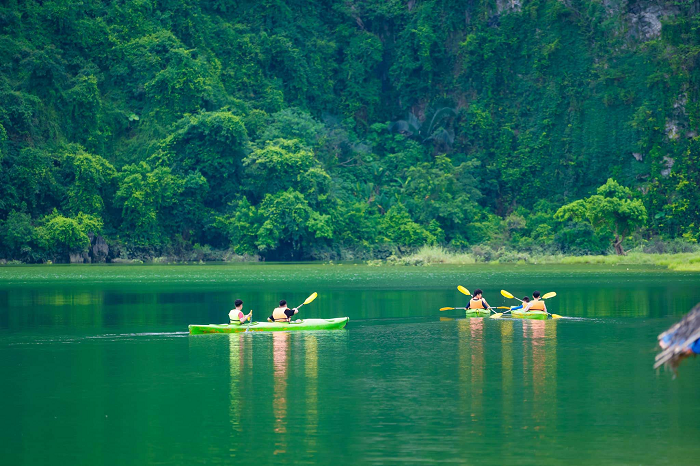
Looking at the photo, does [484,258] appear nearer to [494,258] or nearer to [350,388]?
[494,258]

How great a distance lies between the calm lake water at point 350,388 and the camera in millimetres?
10023

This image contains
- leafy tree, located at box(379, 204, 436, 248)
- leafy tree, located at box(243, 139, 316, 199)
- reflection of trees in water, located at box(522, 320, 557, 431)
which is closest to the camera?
reflection of trees in water, located at box(522, 320, 557, 431)

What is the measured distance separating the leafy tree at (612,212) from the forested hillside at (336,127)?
0.26 meters

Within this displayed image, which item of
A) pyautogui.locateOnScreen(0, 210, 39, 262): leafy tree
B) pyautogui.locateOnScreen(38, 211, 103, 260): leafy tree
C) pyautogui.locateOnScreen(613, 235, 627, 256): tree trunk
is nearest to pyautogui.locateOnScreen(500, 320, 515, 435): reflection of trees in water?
pyautogui.locateOnScreen(613, 235, 627, 256): tree trunk

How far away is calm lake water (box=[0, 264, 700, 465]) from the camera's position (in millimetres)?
10023

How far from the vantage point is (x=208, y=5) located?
68.2m

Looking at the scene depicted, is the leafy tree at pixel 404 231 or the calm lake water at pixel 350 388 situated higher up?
the leafy tree at pixel 404 231

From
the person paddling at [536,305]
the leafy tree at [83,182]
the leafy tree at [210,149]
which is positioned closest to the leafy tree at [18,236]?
the leafy tree at [83,182]

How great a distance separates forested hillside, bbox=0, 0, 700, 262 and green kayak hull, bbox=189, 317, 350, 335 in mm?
32511

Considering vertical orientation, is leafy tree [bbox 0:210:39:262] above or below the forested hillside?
below

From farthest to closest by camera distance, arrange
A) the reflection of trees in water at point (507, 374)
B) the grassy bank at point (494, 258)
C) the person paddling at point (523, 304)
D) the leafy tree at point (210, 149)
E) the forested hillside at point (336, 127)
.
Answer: the leafy tree at point (210, 149) → the forested hillside at point (336, 127) → the grassy bank at point (494, 258) → the person paddling at point (523, 304) → the reflection of trees in water at point (507, 374)

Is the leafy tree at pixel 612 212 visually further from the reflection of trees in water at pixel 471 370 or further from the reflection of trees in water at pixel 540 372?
the reflection of trees in water at pixel 471 370

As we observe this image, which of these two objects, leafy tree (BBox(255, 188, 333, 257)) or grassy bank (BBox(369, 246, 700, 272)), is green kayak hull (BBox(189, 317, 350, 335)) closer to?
grassy bank (BBox(369, 246, 700, 272))

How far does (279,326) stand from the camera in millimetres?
20609
